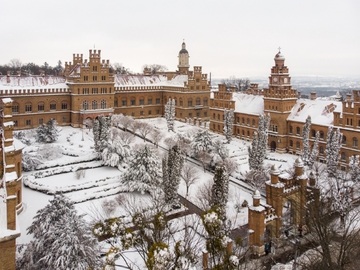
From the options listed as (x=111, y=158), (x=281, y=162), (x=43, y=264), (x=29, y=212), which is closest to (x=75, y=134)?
(x=111, y=158)

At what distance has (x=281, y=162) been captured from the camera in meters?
43.5

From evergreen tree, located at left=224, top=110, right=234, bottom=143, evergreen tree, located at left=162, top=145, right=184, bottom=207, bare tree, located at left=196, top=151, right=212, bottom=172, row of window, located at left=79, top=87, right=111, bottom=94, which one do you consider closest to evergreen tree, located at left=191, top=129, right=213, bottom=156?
bare tree, located at left=196, top=151, right=212, bottom=172

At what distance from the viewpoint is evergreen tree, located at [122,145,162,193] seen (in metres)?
31.0

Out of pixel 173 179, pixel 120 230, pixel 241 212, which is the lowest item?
pixel 241 212

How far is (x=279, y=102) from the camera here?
159 feet

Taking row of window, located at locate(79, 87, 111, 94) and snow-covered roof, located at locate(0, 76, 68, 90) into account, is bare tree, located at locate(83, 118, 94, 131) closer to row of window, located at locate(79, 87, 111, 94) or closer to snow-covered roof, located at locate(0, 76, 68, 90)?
row of window, located at locate(79, 87, 111, 94)

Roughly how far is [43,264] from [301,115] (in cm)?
3930

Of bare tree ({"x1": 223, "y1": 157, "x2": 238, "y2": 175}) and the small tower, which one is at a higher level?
the small tower

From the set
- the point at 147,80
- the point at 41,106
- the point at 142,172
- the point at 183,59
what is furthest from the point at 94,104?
the point at 142,172

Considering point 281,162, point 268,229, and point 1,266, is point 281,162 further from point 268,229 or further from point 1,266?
point 1,266

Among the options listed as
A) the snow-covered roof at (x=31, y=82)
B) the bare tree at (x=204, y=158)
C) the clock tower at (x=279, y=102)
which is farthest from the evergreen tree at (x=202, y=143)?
the snow-covered roof at (x=31, y=82)

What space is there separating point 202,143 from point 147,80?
35082 millimetres

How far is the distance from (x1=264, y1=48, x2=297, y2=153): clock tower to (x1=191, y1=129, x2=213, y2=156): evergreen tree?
1349 centimetres

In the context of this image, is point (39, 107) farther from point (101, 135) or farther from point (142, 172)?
point (142, 172)
